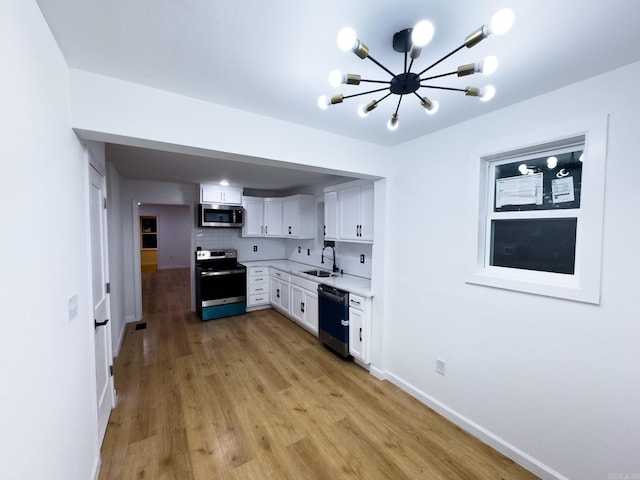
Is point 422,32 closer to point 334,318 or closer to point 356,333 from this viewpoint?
point 356,333

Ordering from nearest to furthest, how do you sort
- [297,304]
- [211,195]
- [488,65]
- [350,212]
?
[488,65], [350,212], [297,304], [211,195]

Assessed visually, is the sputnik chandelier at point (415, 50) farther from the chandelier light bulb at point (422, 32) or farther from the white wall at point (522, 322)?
the white wall at point (522, 322)

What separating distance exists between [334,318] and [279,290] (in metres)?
1.77

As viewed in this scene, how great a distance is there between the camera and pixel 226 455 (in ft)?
6.14

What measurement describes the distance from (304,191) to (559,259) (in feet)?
13.7

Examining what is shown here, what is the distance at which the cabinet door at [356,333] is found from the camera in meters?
2.96

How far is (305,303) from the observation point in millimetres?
3998

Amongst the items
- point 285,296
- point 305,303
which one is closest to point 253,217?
point 285,296

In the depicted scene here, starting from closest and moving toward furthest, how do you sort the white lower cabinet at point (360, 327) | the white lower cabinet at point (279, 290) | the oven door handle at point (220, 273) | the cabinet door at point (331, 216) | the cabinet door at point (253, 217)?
the white lower cabinet at point (360, 327) < the cabinet door at point (331, 216) < the oven door handle at point (220, 273) < the white lower cabinet at point (279, 290) < the cabinet door at point (253, 217)

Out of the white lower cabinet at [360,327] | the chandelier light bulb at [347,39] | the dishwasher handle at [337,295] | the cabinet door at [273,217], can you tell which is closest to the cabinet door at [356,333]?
the white lower cabinet at [360,327]

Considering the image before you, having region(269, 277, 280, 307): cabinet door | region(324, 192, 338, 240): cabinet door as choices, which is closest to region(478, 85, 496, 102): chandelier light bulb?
region(324, 192, 338, 240): cabinet door

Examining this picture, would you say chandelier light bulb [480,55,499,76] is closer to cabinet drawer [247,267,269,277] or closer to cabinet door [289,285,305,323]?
cabinet door [289,285,305,323]

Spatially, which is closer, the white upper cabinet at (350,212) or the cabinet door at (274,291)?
the white upper cabinet at (350,212)

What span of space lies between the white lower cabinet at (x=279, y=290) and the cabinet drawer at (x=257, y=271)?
0.12 metres
